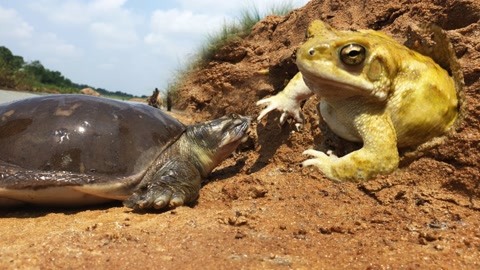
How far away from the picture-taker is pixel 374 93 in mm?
2768

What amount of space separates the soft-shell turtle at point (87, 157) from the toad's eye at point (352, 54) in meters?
1.68

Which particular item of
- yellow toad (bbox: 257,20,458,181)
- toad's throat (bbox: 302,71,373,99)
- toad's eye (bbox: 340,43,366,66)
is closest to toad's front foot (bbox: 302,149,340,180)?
Result: yellow toad (bbox: 257,20,458,181)

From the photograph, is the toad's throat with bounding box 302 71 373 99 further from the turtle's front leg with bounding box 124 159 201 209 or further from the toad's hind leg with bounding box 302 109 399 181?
the turtle's front leg with bounding box 124 159 201 209

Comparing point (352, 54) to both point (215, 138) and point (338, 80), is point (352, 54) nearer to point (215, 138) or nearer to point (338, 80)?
point (338, 80)

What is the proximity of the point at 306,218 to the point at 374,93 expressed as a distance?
905mm

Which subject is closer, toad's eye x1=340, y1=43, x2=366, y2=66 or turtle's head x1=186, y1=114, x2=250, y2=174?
toad's eye x1=340, y1=43, x2=366, y2=66

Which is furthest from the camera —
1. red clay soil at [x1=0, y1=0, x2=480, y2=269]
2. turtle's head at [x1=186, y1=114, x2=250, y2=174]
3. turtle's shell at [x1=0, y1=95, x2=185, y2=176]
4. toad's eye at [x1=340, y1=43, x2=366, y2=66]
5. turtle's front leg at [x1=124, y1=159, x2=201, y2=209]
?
turtle's head at [x1=186, y1=114, x2=250, y2=174]

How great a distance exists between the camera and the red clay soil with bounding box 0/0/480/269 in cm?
214

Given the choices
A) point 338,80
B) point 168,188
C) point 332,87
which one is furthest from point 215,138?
point 338,80

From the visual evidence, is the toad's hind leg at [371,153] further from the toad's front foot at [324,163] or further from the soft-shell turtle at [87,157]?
the soft-shell turtle at [87,157]

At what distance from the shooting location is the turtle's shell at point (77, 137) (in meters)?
3.52

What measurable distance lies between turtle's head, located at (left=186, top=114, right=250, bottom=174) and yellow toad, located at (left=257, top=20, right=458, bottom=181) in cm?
160

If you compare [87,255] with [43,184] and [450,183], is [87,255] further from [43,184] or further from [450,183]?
[450,183]

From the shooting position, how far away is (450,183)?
9.23 feet
